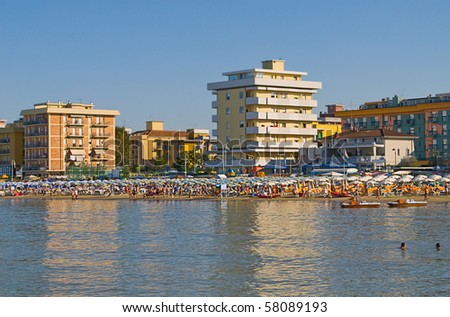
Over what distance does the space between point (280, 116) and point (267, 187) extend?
1185 inches

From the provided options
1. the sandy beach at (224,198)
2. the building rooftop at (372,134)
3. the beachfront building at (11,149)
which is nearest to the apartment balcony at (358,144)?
the building rooftop at (372,134)

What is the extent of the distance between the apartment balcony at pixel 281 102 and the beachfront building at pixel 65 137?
34.9m

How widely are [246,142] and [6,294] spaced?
8826cm

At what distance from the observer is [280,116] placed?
117500mm

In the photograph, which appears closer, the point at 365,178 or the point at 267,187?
the point at 365,178

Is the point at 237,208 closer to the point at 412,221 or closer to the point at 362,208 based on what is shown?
the point at 362,208

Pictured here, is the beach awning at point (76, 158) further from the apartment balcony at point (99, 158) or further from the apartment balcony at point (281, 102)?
the apartment balcony at point (281, 102)

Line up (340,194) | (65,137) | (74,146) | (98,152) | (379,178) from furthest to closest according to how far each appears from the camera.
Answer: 1. (98,152)
2. (74,146)
3. (65,137)
4. (379,178)
5. (340,194)

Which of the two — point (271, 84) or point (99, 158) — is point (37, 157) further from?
point (271, 84)

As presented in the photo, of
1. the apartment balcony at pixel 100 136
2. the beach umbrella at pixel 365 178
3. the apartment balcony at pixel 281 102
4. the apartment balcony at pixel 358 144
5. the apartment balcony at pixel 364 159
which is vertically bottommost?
the beach umbrella at pixel 365 178

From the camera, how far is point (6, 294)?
31125 millimetres

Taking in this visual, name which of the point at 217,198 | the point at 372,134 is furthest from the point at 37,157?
the point at 217,198

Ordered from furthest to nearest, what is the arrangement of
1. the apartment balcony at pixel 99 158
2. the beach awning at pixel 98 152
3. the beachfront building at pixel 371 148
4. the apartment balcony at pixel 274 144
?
the beach awning at pixel 98 152, the apartment balcony at pixel 99 158, the apartment balcony at pixel 274 144, the beachfront building at pixel 371 148

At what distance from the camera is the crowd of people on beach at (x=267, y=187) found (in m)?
84.0
